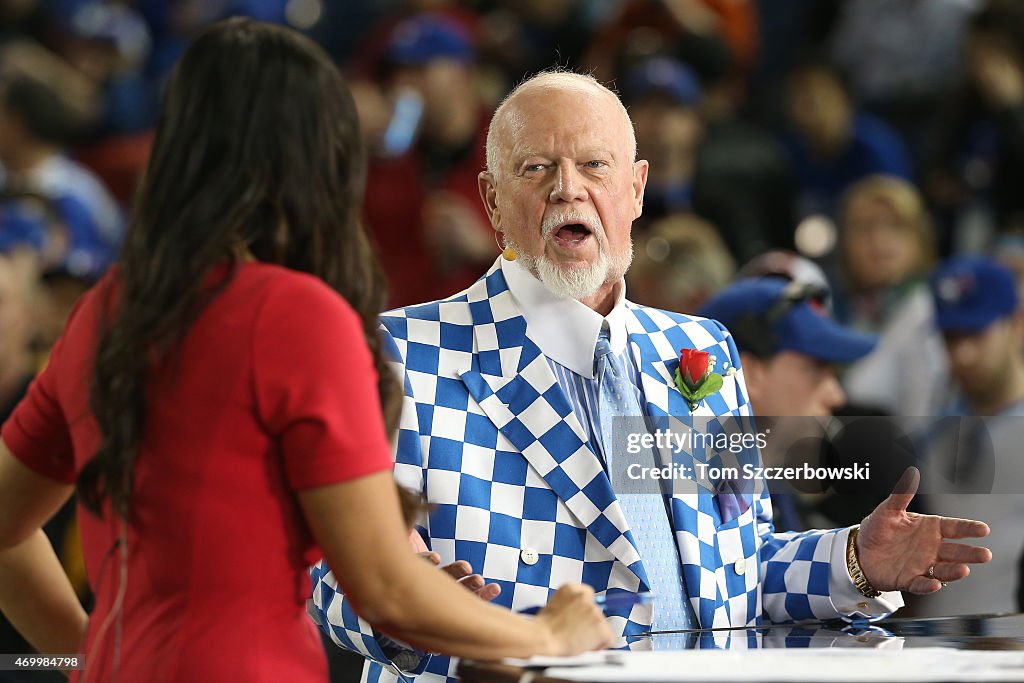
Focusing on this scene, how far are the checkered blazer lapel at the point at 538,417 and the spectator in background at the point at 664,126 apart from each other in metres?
3.29

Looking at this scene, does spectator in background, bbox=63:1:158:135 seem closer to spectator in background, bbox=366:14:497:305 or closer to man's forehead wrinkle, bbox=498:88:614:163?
spectator in background, bbox=366:14:497:305

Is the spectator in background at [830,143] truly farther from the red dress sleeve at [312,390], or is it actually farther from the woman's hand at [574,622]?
the red dress sleeve at [312,390]

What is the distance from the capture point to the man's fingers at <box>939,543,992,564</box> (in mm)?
2514

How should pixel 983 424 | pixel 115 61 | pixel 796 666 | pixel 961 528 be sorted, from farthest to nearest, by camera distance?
pixel 115 61 < pixel 983 424 < pixel 961 528 < pixel 796 666

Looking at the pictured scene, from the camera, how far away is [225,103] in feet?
6.02

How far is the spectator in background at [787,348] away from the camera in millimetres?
3906

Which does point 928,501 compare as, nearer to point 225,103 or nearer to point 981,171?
point 225,103

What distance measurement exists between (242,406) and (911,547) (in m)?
1.41

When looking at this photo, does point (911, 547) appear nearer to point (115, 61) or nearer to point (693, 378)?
point (693, 378)

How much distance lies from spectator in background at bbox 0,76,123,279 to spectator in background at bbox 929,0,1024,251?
387cm

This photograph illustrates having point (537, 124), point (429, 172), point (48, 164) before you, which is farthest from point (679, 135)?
point (537, 124)

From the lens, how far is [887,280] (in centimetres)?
604

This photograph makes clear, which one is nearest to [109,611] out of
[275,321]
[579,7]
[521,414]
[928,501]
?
[275,321]

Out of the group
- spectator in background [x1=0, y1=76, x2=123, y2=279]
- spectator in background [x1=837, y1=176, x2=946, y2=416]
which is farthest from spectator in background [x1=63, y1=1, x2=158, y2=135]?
spectator in background [x1=837, y1=176, x2=946, y2=416]
